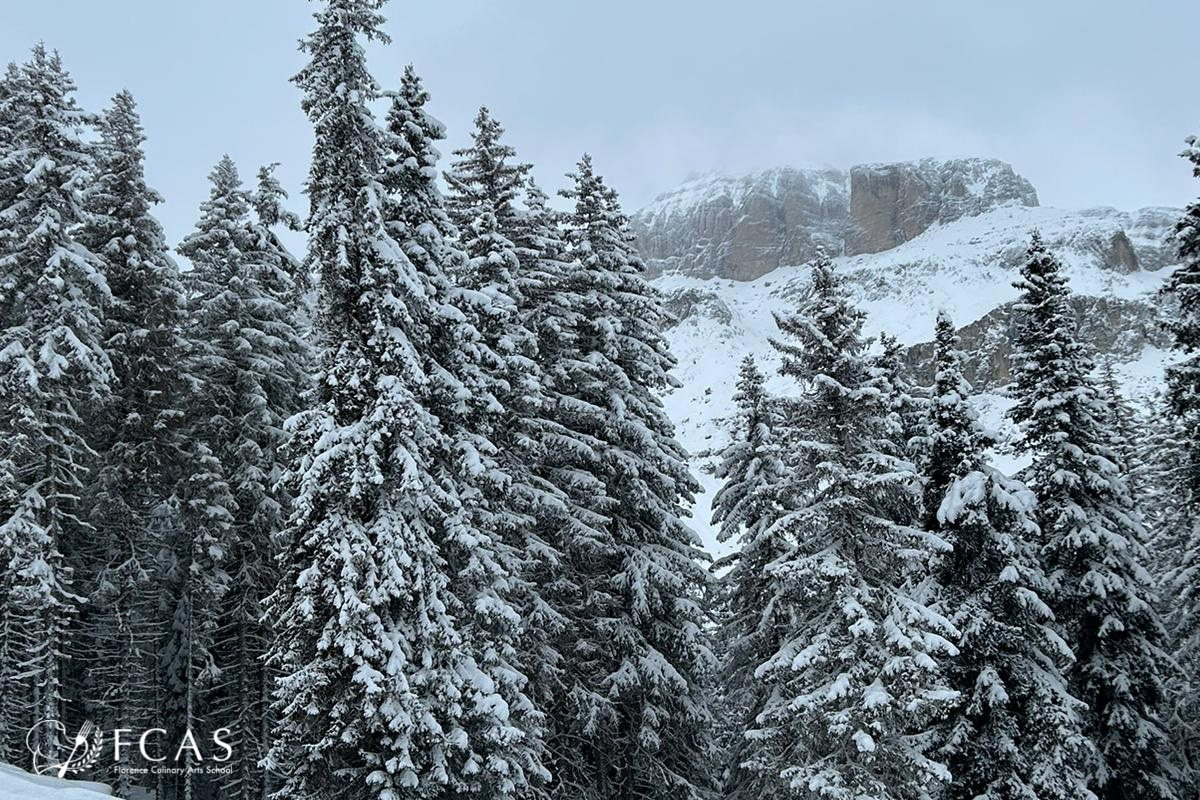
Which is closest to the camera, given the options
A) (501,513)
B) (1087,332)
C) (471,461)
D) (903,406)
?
(471,461)

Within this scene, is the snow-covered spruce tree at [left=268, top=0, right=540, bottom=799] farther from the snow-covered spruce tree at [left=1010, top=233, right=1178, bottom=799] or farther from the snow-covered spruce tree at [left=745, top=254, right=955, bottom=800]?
the snow-covered spruce tree at [left=1010, top=233, right=1178, bottom=799]

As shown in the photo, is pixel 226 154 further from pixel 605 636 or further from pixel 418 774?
pixel 418 774

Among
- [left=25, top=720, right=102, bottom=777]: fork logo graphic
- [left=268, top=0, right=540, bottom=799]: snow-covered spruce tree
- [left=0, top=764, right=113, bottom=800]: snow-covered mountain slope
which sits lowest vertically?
[left=25, top=720, right=102, bottom=777]: fork logo graphic

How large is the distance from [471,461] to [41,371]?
37.1 ft

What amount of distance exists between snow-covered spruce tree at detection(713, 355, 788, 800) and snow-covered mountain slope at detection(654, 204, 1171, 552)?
7954 cm

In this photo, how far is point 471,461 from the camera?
44.9 ft

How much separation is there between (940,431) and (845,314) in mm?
4580

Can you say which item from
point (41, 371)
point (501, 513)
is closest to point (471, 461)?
point (501, 513)

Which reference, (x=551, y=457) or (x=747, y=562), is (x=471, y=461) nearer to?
(x=551, y=457)

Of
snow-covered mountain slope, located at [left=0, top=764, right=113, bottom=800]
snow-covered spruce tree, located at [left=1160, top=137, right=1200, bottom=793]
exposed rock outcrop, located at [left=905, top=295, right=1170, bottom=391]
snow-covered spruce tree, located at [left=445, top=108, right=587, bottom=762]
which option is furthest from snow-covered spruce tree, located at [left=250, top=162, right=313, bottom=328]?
exposed rock outcrop, located at [left=905, top=295, right=1170, bottom=391]

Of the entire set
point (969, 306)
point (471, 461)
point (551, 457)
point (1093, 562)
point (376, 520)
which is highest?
point (969, 306)

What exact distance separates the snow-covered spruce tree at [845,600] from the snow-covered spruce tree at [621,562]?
8.23 feet

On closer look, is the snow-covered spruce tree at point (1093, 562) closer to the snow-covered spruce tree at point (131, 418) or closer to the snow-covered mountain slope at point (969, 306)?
the snow-covered spruce tree at point (131, 418)

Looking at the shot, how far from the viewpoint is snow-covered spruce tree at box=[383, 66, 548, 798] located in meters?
13.1
